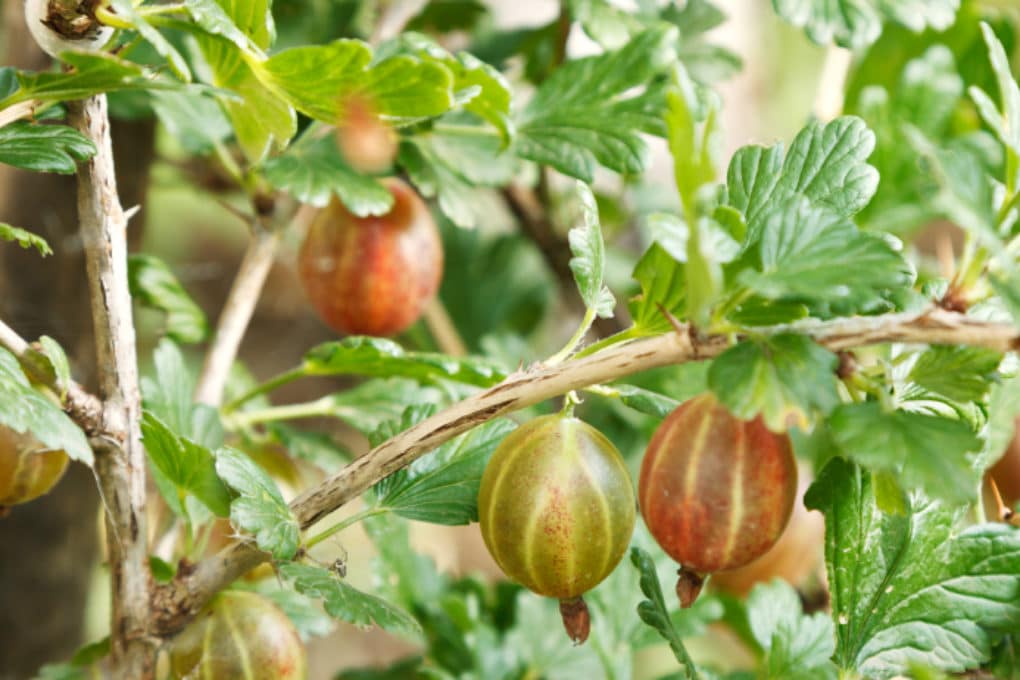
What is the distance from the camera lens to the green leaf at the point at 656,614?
522mm

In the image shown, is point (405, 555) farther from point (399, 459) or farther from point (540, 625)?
point (399, 459)

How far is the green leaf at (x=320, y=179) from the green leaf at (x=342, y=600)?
0.30m

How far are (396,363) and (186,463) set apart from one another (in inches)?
6.5

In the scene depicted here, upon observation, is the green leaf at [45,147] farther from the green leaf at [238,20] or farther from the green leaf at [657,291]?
the green leaf at [657,291]

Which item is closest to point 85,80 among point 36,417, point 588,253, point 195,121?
point 36,417

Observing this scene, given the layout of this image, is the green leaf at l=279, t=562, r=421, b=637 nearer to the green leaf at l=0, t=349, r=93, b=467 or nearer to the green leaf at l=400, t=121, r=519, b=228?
the green leaf at l=0, t=349, r=93, b=467

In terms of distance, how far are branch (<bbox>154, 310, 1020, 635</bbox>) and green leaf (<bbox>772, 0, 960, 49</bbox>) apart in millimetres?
350

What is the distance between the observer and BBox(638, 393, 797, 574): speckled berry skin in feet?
1.49

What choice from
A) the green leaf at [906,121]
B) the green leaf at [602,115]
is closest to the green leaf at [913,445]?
the green leaf at [602,115]

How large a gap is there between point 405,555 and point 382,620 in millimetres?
387

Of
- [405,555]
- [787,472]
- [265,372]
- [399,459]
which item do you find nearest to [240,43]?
[399,459]

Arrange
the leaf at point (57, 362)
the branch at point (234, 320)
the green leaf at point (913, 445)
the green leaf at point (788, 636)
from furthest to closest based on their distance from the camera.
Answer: the branch at point (234, 320) → the green leaf at point (788, 636) → the leaf at point (57, 362) → the green leaf at point (913, 445)

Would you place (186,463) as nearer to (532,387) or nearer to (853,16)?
(532,387)

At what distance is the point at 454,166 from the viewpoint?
2.66 ft
